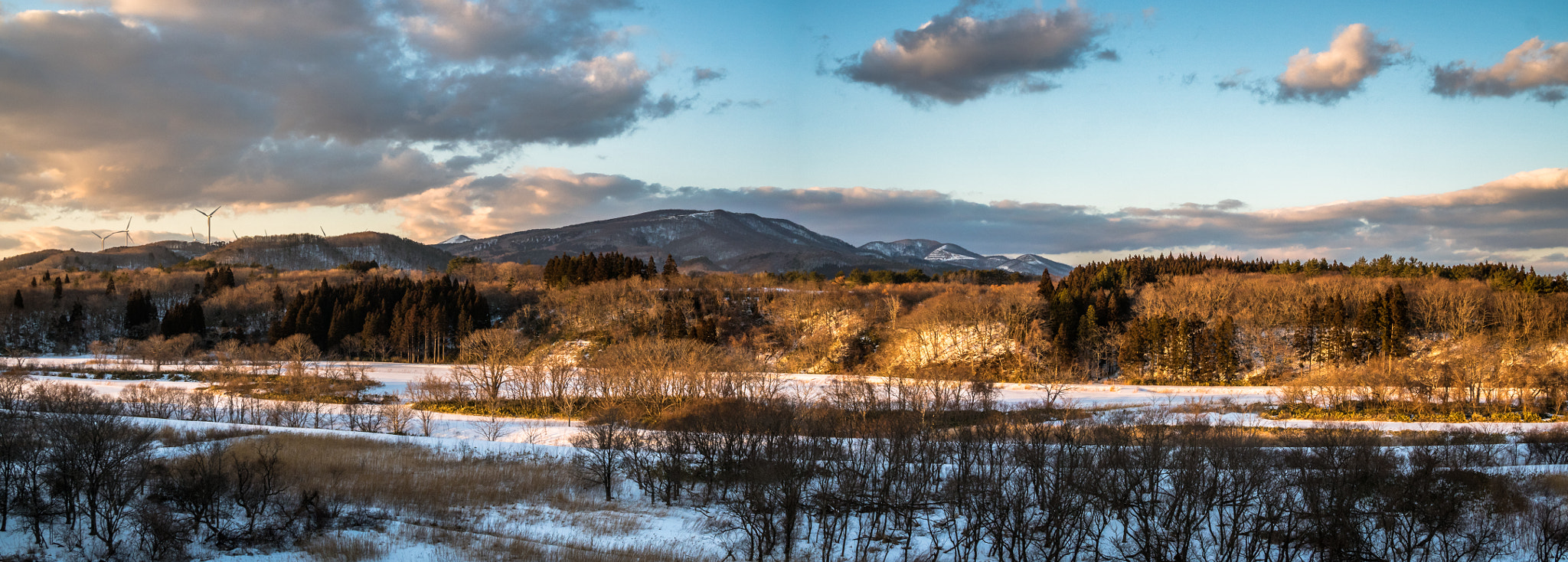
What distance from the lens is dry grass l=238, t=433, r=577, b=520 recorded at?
29875 millimetres

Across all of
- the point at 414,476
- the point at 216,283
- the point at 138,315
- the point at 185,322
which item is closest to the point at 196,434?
the point at 414,476

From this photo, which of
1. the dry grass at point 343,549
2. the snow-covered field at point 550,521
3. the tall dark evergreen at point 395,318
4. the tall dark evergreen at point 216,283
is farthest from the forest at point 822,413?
the tall dark evergreen at point 216,283

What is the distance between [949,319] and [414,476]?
75.0 meters

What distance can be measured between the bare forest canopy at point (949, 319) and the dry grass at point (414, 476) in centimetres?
4539

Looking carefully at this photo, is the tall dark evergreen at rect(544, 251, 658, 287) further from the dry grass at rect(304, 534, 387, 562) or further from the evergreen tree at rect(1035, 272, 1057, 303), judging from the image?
the dry grass at rect(304, 534, 387, 562)

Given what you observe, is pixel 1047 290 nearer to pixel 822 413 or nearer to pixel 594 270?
pixel 594 270

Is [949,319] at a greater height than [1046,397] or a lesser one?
greater

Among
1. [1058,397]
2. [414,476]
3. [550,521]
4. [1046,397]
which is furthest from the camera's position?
[1046,397]

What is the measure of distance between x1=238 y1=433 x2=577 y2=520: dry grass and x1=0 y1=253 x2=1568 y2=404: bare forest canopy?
45391mm

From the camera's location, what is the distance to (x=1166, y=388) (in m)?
71.9

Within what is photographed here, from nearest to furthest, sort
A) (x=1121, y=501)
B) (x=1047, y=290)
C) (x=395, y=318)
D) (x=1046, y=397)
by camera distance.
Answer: (x=1121, y=501), (x=1046, y=397), (x=1047, y=290), (x=395, y=318)

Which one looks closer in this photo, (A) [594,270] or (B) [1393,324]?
(B) [1393,324]

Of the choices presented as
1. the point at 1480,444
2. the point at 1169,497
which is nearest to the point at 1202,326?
the point at 1480,444

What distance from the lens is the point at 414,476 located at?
110 ft
